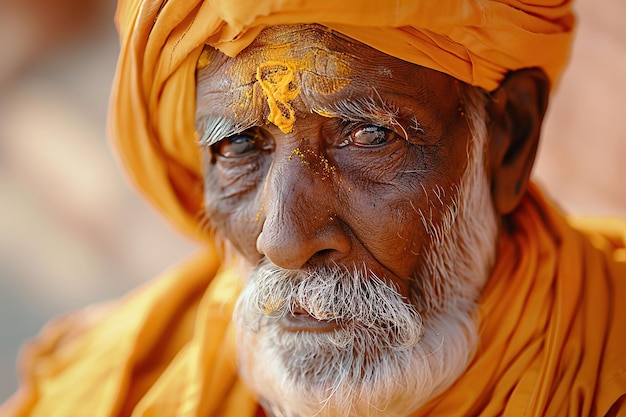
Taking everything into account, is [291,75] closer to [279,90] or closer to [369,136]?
[279,90]

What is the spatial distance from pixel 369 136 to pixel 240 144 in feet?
1.12

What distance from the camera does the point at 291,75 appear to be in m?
1.56

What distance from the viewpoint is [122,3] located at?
187cm

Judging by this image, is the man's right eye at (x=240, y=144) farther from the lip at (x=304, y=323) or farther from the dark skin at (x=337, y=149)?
the lip at (x=304, y=323)

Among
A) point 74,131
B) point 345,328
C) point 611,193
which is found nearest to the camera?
point 345,328

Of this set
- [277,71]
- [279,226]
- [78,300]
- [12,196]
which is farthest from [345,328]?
[12,196]

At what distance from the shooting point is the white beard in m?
1.62

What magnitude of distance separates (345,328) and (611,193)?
179 centimetres

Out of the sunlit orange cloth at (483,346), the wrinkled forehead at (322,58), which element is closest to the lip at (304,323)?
the sunlit orange cloth at (483,346)

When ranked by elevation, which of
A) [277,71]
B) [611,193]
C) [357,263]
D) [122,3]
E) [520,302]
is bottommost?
[611,193]

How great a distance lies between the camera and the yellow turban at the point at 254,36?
1.47m

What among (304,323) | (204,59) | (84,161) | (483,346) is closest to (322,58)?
(204,59)

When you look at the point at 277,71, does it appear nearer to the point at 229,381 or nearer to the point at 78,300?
the point at 229,381

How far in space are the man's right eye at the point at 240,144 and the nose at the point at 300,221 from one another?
0.14 metres
